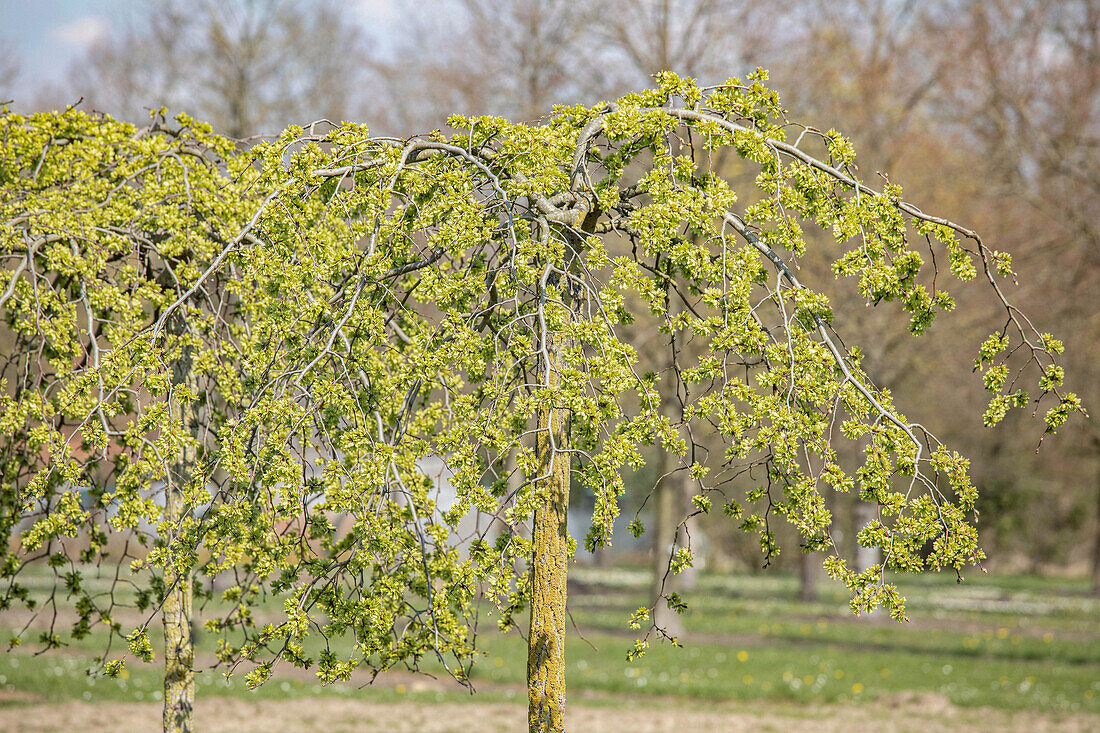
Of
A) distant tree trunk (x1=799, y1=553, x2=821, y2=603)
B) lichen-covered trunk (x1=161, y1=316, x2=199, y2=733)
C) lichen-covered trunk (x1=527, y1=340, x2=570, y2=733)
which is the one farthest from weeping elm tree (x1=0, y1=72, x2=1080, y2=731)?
distant tree trunk (x1=799, y1=553, x2=821, y2=603)

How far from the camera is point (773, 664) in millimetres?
10586

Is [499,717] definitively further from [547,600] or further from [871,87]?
[871,87]

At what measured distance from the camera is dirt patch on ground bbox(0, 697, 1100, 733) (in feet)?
24.4

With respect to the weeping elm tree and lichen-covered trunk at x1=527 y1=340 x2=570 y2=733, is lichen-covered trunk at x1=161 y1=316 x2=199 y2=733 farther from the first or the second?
lichen-covered trunk at x1=527 y1=340 x2=570 y2=733

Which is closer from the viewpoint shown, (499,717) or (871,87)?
(499,717)

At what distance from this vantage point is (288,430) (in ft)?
10.0

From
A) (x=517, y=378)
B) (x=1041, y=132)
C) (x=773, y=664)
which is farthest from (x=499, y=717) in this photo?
(x=1041, y=132)

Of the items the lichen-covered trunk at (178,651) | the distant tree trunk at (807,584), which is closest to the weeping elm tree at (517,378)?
the lichen-covered trunk at (178,651)

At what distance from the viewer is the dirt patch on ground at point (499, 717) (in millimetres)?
7426

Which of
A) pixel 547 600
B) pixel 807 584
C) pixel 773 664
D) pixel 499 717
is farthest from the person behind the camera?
pixel 807 584

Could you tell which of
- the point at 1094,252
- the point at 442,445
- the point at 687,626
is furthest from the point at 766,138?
the point at 687,626

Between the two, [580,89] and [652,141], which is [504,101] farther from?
[652,141]

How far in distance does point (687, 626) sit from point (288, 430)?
1200 centimetres

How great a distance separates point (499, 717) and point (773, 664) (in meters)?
3.98
